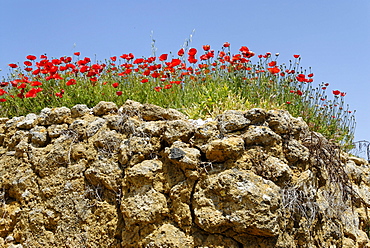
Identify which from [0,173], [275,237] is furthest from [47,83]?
[275,237]

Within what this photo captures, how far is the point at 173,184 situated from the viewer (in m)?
3.58

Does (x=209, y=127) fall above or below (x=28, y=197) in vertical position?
above

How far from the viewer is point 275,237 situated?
10.8ft

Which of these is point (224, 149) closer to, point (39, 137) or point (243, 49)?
point (39, 137)

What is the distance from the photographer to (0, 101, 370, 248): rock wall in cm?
331

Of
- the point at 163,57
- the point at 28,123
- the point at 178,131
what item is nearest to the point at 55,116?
the point at 28,123

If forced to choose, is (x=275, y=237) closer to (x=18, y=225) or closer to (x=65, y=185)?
(x=65, y=185)

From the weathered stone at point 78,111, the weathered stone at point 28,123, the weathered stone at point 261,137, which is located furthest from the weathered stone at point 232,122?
the weathered stone at point 28,123

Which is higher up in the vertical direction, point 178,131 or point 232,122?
point 232,122

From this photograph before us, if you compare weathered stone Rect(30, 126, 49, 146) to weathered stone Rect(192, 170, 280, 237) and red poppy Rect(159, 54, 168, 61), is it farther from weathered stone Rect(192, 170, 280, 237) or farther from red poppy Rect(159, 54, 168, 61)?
red poppy Rect(159, 54, 168, 61)

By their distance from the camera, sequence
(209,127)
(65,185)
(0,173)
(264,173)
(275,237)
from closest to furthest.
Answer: (275,237) < (264,173) < (209,127) < (65,185) < (0,173)

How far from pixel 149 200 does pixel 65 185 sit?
3.50 ft

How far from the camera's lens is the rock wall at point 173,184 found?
3314 millimetres

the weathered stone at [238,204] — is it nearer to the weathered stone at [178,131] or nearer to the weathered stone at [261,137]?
the weathered stone at [261,137]
